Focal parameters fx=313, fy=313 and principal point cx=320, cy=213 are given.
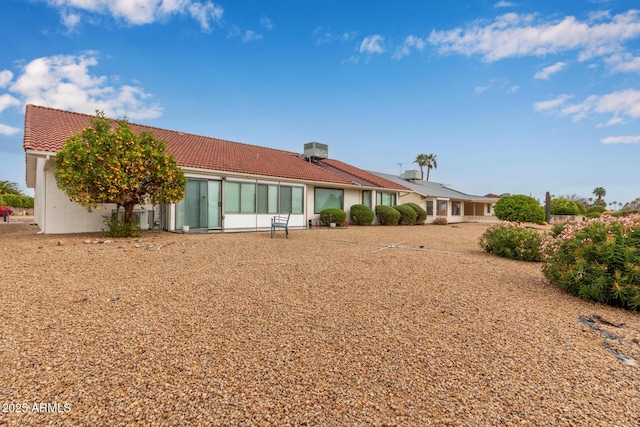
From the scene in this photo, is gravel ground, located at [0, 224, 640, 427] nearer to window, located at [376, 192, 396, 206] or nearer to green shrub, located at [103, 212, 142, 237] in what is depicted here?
green shrub, located at [103, 212, 142, 237]

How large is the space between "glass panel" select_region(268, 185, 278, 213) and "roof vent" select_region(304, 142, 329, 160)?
8.23 metres

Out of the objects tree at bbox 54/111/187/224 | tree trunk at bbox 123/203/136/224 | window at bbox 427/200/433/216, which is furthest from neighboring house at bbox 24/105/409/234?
window at bbox 427/200/433/216

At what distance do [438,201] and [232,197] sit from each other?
20.2m

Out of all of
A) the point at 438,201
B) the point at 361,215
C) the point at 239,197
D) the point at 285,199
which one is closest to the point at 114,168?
the point at 239,197

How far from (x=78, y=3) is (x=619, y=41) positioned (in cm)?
1909

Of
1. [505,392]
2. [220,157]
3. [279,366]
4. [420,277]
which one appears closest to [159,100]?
[220,157]

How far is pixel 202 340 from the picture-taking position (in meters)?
2.99

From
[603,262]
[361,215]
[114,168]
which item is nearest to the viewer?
[603,262]

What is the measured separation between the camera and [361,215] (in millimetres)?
18641

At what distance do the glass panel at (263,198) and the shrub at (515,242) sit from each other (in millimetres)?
9459

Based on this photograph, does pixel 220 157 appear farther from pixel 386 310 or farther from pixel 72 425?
pixel 72 425

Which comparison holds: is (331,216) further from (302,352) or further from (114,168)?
(302,352)

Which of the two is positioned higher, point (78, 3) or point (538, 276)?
point (78, 3)

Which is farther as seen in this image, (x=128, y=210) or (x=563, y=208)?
(x=563, y=208)
